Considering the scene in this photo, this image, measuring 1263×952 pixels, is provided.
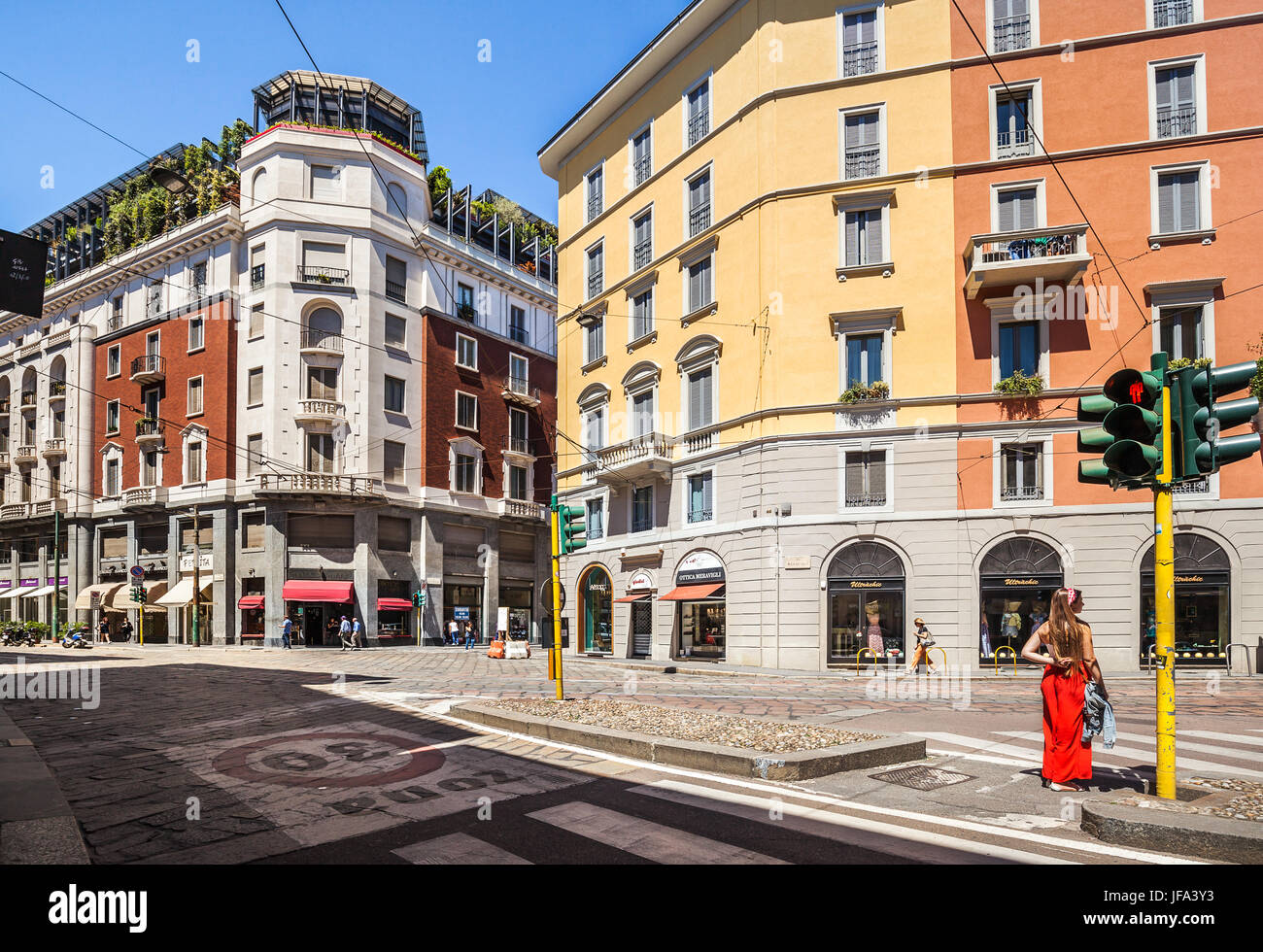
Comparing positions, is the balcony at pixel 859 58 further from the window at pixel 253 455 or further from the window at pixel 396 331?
the window at pixel 253 455

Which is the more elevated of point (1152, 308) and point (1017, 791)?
point (1152, 308)

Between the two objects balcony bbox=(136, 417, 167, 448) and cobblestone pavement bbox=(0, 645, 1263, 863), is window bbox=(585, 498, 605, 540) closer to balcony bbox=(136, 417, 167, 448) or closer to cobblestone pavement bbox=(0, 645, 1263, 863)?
cobblestone pavement bbox=(0, 645, 1263, 863)

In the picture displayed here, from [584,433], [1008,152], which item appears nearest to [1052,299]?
[1008,152]

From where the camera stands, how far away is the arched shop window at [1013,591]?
22406 mm

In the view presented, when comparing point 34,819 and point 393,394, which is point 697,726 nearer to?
point 34,819

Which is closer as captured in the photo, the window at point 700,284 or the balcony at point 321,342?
the window at point 700,284

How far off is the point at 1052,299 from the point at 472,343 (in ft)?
106

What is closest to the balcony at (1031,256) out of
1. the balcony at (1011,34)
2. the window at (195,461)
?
the balcony at (1011,34)

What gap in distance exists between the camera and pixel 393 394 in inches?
1673

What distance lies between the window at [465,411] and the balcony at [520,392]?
2.52 metres

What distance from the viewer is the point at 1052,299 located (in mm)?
22781

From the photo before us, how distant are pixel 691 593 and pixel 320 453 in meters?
22.5

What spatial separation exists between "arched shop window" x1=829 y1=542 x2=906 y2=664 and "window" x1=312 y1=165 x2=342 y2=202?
3178 centimetres
